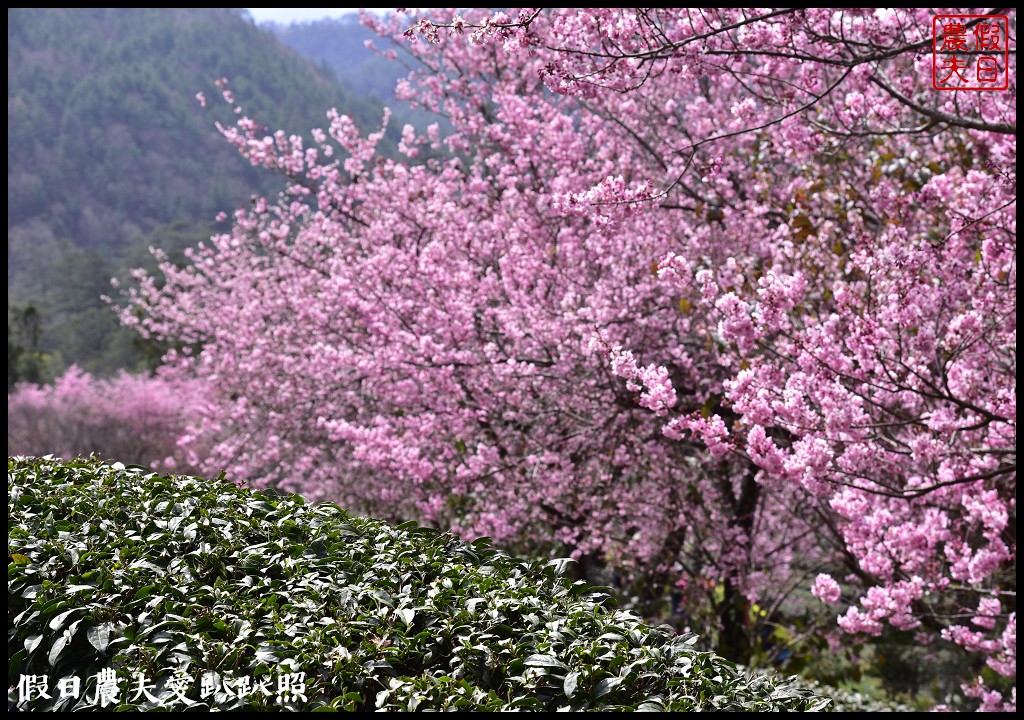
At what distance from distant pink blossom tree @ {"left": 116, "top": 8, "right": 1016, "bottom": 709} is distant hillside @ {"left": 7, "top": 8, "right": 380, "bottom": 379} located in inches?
1137

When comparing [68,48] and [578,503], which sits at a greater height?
[68,48]

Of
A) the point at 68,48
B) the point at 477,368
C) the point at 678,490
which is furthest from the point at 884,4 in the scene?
the point at 68,48

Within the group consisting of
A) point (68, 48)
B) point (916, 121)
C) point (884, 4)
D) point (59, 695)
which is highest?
point (68, 48)

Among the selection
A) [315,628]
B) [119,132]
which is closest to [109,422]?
[315,628]

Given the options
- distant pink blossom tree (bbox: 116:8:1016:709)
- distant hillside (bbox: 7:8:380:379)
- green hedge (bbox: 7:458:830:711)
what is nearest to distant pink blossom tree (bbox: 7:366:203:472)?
distant pink blossom tree (bbox: 116:8:1016:709)

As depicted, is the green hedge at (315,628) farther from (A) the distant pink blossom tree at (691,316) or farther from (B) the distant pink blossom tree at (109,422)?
(B) the distant pink blossom tree at (109,422)

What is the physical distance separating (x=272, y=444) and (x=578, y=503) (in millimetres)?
4143

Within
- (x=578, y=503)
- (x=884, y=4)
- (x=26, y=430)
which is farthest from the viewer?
(x=26, y=430)

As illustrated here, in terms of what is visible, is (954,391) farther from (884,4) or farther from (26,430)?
(26,430)

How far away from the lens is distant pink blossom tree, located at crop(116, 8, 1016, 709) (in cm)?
380

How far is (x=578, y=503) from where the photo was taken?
20.3 feet

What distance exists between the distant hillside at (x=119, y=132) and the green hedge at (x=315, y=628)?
32.4m

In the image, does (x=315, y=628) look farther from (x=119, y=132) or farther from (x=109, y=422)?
(x=119, y=132)

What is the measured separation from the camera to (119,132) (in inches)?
1943
